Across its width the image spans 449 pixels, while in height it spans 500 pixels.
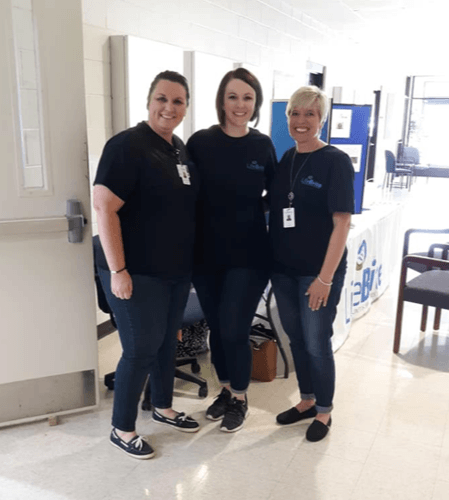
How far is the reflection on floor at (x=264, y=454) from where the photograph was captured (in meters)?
1.96

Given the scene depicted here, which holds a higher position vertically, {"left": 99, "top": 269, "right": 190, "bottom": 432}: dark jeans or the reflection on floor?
{"left": 99, "top": 269, "right": 190, "bottom": 432}: dark jeans

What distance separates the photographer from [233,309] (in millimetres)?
2211

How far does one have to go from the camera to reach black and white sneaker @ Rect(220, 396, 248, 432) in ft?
7.68

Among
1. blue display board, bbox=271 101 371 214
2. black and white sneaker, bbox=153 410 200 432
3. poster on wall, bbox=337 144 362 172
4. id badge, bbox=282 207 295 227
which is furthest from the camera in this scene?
poster on wall, bbox=337 144 362 172

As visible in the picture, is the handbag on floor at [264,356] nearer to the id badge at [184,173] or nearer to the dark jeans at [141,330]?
the dark jeans at [141,330]

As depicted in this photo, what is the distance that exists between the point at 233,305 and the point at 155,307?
36cm

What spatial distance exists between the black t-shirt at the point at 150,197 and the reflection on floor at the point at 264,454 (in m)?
0.79

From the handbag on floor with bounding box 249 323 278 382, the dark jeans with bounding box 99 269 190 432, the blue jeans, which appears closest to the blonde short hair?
the blue jeans

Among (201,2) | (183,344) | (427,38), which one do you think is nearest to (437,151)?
(427,38)

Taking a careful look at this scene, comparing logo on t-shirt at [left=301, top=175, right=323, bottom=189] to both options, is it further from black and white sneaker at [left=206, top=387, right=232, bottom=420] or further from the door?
black and white sneaker at [left=206, top=387, right=232, bottom=420]

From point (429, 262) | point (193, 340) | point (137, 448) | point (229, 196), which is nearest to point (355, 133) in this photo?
Answer: point (429, 262)

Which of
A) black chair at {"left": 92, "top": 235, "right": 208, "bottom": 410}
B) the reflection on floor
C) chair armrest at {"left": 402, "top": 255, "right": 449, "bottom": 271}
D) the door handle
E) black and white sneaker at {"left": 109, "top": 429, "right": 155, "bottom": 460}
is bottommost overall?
the reflection on floor

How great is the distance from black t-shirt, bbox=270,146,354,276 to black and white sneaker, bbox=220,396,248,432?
2.31ft

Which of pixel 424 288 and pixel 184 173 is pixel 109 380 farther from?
pixel 424 288
